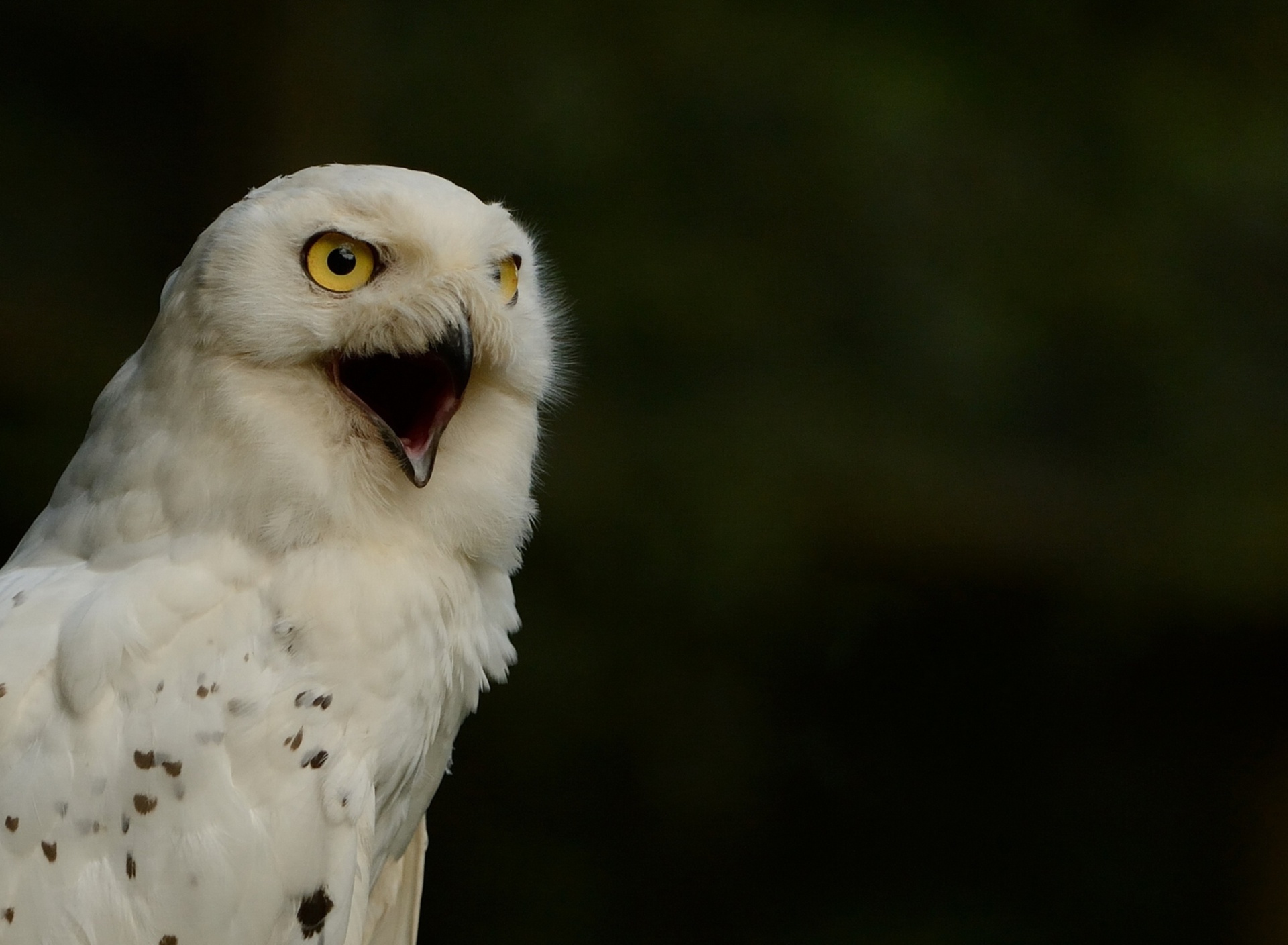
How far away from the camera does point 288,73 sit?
3.61 m

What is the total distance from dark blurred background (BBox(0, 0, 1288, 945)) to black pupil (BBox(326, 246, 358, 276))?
2077 millimetres

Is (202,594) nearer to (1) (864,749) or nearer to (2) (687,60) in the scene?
(1) (864,749)

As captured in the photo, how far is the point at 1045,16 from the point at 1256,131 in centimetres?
70

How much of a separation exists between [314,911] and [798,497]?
241 cm

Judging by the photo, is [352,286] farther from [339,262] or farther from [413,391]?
[413,391]

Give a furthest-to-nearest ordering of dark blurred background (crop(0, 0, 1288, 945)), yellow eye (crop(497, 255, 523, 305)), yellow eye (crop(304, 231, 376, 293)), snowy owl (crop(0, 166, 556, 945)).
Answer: dark blurred background (crop(0, 0, 1288, 945)), yellow eye (crop(497, 255, 523, 305)), yellow eye (crop(304, 231, 376, 293)), snowy owl (crop(0, 166, 556, 945))

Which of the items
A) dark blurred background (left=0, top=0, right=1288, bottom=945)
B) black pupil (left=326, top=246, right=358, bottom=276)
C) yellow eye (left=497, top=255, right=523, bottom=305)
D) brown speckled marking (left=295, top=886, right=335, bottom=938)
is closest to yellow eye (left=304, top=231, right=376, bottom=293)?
black pupil (left=326, top=246, right=358, bottom=276)

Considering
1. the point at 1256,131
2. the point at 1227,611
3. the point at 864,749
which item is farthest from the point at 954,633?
the point at 1256,131

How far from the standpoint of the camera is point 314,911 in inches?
52.9

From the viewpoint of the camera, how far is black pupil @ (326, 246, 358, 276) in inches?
56.5

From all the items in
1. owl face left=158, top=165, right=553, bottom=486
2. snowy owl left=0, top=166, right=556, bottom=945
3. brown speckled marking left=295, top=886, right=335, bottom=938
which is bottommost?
brown speckled marking left=295, top=886, right=335, bottom=938

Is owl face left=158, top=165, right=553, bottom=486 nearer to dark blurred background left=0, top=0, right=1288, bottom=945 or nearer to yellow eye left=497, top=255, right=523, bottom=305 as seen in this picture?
yellow eye left=497, top=255, right=523, bottom=305

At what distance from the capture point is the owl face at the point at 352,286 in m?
1.41

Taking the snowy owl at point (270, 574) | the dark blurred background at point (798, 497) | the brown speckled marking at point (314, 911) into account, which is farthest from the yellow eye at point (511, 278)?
the dark blurred background at point (798, 497)
